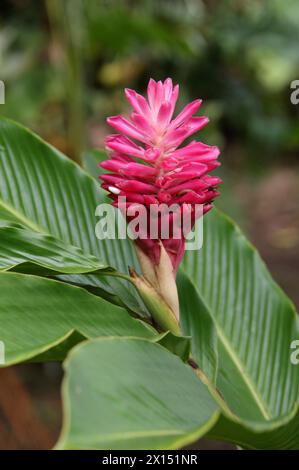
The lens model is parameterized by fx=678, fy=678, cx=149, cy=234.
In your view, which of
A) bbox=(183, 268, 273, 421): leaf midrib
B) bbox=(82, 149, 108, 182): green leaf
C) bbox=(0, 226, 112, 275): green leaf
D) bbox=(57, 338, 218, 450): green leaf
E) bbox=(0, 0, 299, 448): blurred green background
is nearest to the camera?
bbox=(57, 338, 218, 450): green leaf

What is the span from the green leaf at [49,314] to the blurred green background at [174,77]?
4.35 feet

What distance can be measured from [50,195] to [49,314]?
0.90 ft

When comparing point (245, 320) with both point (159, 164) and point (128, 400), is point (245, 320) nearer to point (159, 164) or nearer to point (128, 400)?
point (159, 164)

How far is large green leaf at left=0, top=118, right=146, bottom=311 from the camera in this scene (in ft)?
2.82

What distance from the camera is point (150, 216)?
2.07ft

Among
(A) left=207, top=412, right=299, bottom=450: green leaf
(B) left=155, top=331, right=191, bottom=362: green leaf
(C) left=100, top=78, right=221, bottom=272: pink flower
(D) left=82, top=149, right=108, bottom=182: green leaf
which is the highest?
(C) left=100, top=78, right=221, bottom=272: pink flower

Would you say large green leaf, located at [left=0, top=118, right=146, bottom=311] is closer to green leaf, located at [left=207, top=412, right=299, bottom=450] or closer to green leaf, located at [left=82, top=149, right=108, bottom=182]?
green leaf, located at [left=82, top=149, right=108, bottom=182]

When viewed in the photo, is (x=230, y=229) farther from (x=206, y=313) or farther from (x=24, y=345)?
(x=24, y=345)

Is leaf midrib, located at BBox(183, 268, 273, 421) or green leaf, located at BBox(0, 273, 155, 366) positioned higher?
green leaf, located at BBox(0, 273, 155, 366)

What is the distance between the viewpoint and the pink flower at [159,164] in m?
0.62

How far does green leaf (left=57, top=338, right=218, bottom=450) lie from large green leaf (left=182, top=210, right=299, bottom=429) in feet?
0.86

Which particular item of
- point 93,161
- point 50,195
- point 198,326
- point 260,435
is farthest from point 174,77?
point 260,435

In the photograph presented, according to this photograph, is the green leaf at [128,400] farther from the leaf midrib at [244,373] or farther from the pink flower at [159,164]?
the leaf midrib at [244,373]

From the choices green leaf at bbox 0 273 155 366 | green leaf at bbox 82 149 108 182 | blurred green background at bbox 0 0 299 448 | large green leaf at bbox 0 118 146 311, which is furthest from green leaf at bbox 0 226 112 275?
blurred green background at bbox 0 0 299 448
